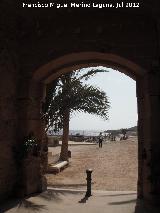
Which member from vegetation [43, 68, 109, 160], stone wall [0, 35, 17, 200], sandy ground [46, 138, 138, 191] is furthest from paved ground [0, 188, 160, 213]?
vegetation [43, 68, 109, 160]

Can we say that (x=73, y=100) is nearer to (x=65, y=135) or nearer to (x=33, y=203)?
(x=65, y=135)

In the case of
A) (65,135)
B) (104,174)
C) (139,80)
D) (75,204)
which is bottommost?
(75,204)

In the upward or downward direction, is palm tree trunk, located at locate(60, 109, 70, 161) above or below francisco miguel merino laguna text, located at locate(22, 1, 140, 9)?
below

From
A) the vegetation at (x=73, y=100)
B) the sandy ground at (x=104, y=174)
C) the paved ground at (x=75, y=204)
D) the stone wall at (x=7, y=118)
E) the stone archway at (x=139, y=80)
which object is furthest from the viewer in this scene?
the vegetation at (x=73, y=100)

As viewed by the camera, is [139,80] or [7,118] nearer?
[7,118]

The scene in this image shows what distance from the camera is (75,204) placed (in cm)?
842

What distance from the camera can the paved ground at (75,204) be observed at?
7.74 metres

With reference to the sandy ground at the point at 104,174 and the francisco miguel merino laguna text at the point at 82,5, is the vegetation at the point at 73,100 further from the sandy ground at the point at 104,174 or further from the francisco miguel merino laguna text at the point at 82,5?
the francisco miguel merino laguna text at the point at 82,5

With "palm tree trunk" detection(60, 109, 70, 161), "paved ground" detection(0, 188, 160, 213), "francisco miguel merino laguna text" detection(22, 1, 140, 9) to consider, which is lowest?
"paved ground" detection(0, 188, 160, 213)

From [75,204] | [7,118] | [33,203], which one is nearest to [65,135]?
[7,118]

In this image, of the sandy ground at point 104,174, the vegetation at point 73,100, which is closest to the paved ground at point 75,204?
the sandy ground at point 104,174

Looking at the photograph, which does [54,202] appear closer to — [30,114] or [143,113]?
[30,114]

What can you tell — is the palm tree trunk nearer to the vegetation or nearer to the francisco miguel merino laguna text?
the vegetation

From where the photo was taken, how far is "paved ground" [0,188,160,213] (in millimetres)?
7742
